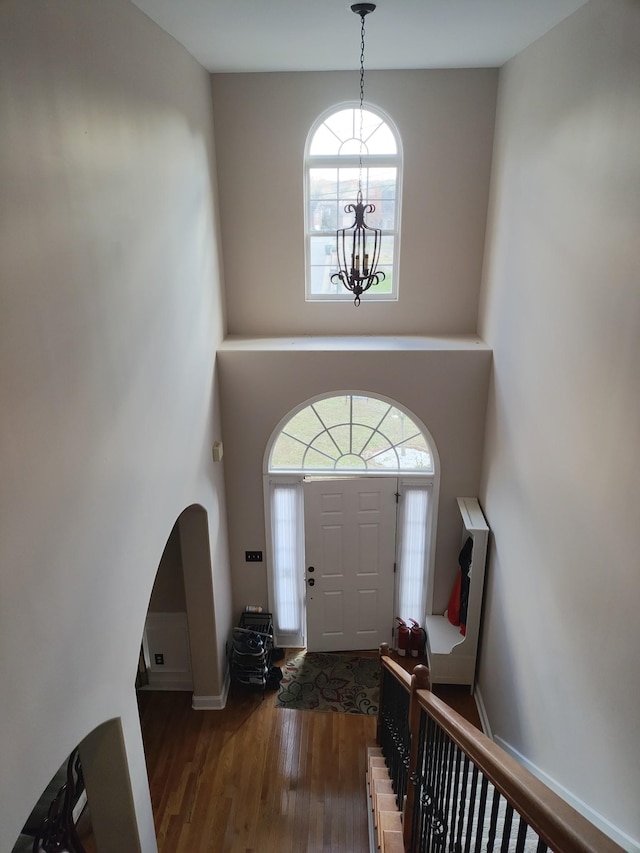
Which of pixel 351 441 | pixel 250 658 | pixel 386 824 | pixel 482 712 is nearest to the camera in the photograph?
pixel 386 824

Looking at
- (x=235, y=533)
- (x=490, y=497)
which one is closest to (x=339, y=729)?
(x=235, y=533)

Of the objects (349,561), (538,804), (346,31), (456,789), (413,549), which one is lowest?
(349,561)

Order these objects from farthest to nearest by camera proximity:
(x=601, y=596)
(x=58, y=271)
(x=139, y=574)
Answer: (x=139, y=574)
(x=601, y=596)
(x=58, y=271)

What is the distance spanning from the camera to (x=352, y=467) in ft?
20.1

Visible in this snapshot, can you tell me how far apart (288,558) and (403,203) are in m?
3.85

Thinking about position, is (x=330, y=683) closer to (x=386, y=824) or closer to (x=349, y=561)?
(x=349, y=561)

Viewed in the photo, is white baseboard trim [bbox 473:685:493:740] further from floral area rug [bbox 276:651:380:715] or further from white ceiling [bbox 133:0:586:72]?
white ceiling [bbox 133:0:586:72]

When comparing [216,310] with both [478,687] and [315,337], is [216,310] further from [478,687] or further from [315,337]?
[478,687]

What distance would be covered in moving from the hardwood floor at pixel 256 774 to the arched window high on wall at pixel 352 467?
129 centimetres

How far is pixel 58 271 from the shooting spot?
246 centimetres

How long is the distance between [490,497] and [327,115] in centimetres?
389

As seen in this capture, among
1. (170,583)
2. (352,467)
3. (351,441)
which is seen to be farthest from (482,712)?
(170,583)

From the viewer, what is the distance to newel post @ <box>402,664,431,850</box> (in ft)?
8.63

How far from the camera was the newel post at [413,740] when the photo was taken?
2.63 metres
